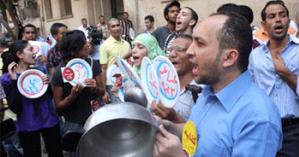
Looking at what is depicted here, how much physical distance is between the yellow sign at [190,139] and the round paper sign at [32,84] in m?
2.32

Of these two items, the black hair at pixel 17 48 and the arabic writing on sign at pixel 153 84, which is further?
the black hair at pixel 17 48

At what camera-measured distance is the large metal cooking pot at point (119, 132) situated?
1.46m

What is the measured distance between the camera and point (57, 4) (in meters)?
18.0

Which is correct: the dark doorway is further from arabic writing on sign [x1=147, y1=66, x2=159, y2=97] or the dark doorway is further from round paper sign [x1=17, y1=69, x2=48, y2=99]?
arabic writing on sign [x1=147, y1=66, x2=159, y2=97]

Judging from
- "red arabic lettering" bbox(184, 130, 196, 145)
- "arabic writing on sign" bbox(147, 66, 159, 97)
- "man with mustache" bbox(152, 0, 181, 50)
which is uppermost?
"man with mustache" bbox(152, 0, 181, 50)

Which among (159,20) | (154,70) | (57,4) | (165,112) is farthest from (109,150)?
(57,4)

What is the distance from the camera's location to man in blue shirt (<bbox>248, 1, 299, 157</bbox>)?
2695mm

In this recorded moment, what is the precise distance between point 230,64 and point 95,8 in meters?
14.4

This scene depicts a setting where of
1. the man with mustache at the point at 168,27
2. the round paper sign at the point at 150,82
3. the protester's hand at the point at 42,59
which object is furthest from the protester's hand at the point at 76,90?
the protester's hand at the point at 42,59

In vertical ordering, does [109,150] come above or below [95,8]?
below

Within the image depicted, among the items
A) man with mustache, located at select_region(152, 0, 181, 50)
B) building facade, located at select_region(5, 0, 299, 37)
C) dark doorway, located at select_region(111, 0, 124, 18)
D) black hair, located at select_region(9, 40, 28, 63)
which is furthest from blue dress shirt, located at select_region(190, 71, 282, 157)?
dark doorway, located at select_region(111, 0, 124, 18)

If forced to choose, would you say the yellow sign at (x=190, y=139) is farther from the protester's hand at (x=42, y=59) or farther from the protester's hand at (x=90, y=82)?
the protester's hand at (x=42, y=59)

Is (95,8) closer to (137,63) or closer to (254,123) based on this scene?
(137,63)

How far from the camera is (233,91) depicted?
152 cm
